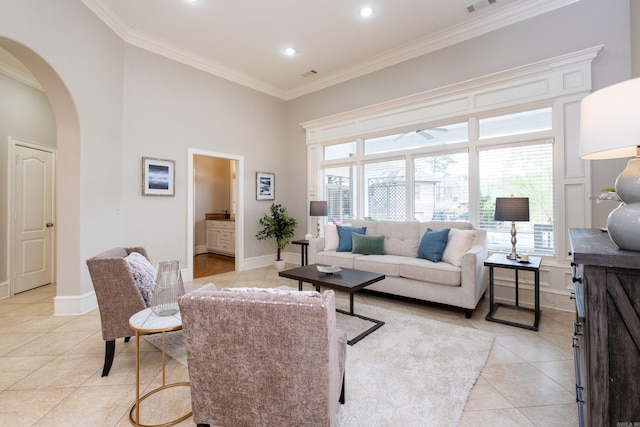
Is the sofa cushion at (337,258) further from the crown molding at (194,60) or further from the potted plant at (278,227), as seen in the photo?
the crown molding at (194,60)

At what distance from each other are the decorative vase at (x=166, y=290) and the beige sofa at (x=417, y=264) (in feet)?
8.37

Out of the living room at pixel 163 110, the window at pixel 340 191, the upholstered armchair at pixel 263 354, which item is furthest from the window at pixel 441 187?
the upholstered armchair at pixel 263 354

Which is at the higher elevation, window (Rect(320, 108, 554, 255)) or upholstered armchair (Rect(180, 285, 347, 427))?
window (Rect(320, 108, 554, 255))

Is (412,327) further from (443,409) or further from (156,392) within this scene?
(156,392)

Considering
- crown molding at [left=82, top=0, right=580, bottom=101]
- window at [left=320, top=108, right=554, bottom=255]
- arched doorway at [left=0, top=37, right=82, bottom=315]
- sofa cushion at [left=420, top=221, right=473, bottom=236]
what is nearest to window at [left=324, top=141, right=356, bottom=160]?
window at [left=320, top=108, right=554, bottom=255]

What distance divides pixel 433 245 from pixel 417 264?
0.35 m

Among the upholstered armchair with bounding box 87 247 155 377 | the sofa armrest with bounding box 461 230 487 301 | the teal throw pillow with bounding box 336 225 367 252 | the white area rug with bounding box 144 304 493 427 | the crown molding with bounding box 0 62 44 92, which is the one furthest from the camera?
the teal throw pillow with bounding box 336 225 367 252

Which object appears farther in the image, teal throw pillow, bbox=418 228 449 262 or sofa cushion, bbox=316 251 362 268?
sofa cushion, bbox=316 251 362 268

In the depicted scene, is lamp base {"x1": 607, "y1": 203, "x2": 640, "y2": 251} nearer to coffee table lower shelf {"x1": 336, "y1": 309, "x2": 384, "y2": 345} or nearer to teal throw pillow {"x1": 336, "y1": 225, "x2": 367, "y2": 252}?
coffee table lower shelf {"x1": 336, "y1": 309, "x2": 384, "y2": 345}

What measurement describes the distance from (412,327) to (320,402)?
1991mm

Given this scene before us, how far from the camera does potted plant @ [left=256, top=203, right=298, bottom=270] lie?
583cm

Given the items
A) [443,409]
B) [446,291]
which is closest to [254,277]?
[446,291]

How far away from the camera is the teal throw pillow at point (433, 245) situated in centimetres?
360

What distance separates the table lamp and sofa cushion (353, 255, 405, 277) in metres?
2.55
